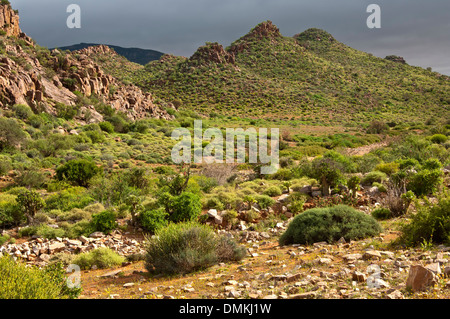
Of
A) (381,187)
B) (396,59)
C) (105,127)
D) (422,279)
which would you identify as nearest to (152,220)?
(422,279)

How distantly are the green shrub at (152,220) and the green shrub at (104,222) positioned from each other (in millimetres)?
842

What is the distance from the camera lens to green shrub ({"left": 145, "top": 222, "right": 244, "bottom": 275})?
5.90 metres

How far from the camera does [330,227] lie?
703cm

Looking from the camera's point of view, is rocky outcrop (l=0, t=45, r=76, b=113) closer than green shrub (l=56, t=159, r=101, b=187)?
No

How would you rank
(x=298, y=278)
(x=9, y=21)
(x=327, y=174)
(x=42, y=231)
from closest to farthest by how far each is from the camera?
(x=298, y=278), (x=42, y=231), (x=327, y=174), (x=9, y=21)

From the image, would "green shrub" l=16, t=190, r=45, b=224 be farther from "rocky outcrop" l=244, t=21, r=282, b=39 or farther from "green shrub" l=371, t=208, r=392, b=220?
"rocky outcrop" l=244, t=21, r=282, b=39

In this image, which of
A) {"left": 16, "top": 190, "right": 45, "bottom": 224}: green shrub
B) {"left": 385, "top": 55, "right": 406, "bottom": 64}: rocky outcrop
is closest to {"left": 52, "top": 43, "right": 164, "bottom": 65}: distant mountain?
{"left": 385, "top": 55, "right": 406, "bottom": 64}: rocky outcrop

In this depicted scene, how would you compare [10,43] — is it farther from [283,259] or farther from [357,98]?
[357,98]

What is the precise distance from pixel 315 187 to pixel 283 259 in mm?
6586

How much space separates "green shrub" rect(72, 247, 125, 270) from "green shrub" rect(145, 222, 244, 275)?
145 centimetres

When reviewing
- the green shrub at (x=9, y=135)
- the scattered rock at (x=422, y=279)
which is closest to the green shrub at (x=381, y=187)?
the scattered rock at (x=422, y=279)

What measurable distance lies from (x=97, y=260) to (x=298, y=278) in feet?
15.4

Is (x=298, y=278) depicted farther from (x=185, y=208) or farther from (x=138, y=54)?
(x=138, y=54)

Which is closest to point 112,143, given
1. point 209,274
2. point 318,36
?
point 209,274
